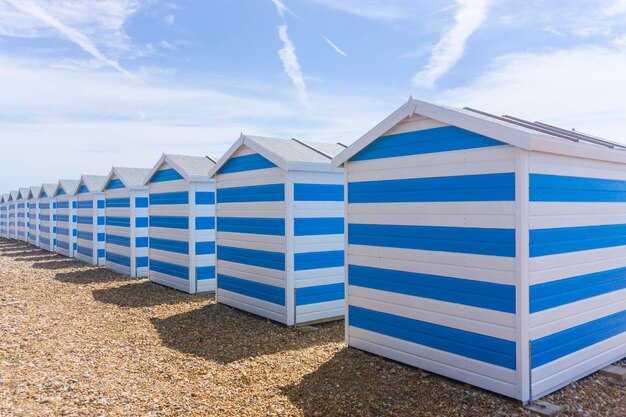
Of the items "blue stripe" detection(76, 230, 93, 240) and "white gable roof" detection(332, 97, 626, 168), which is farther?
"blue stripe" detection(76, 230, 93, 240)

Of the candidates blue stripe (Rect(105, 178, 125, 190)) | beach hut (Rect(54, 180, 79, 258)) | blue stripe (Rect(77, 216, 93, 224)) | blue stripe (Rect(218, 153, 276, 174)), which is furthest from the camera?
beach hut (Rect(54, 180, 79, 258))

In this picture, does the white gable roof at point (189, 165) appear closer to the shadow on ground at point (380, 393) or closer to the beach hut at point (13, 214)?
the shadow on ground at point (380, 393)

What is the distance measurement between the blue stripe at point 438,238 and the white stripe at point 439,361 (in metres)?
1.28

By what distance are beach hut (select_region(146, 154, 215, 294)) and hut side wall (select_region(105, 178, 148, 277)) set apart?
5.82 ft

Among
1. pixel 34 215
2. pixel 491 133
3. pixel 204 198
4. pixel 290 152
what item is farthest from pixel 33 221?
pixel 491 133

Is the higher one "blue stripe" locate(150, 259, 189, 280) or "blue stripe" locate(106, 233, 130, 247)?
"blue stripe" locate(106, 233, 130, 247)

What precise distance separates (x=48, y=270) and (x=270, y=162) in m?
11.9

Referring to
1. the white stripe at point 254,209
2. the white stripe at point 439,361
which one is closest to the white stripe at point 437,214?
the white stripe at point 439,361

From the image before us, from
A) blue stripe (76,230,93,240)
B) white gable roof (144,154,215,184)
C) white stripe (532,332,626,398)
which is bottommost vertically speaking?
white stripe (532,332,626,398)

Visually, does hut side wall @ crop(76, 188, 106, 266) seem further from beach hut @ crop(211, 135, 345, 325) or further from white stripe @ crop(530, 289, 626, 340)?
white stripe @ crop(530, 289, 626, 340)

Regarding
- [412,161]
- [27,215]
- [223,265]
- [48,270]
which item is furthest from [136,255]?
[27,215]

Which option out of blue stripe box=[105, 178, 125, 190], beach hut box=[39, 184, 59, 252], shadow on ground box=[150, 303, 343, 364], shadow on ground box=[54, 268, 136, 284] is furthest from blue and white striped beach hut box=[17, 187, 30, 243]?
shadow on ground box=[150, 303, 343, 364]

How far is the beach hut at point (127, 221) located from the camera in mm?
15031

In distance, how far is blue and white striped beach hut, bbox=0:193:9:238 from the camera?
33.5 m
